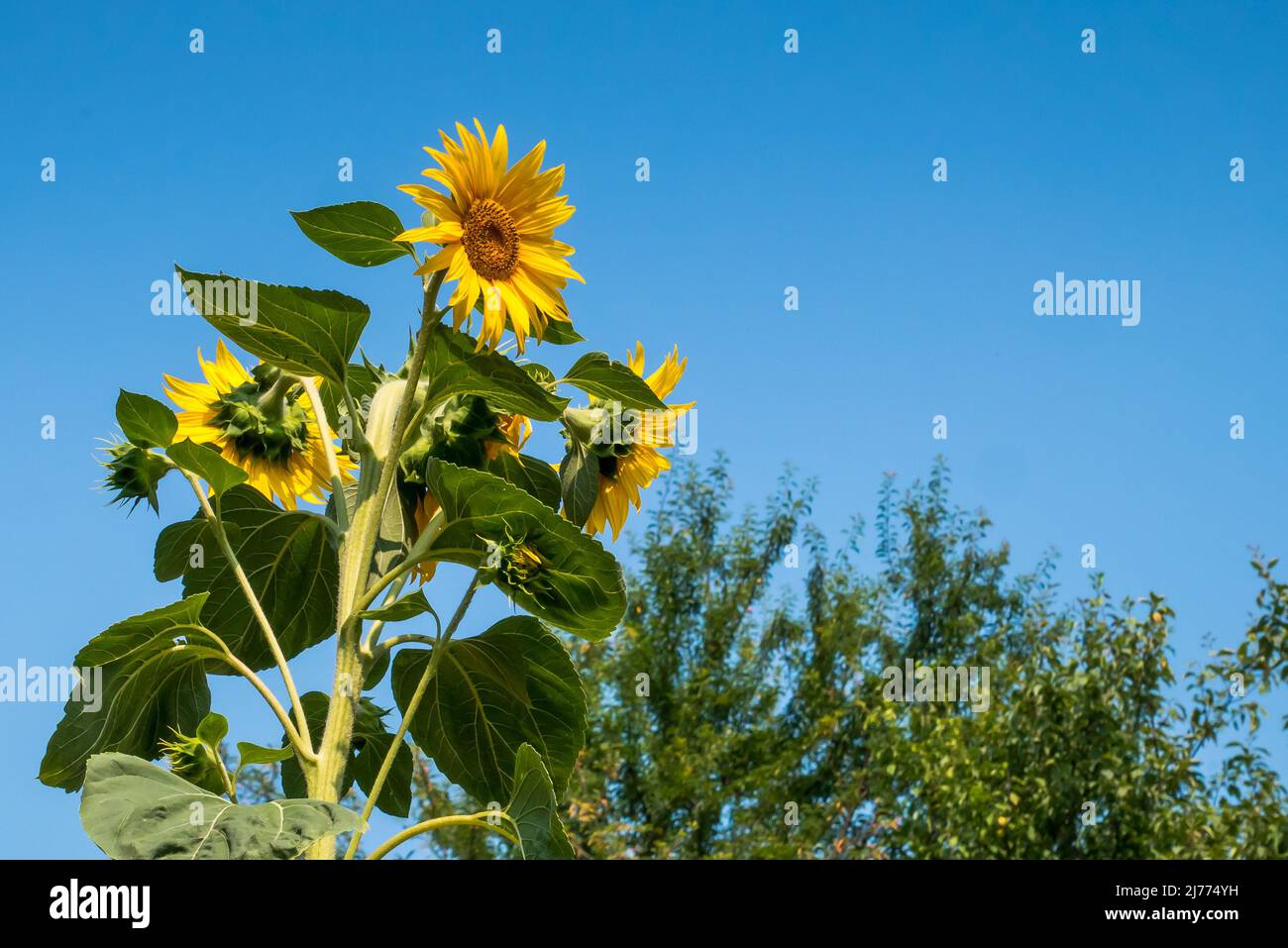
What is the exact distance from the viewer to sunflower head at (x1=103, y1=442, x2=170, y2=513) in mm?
1754

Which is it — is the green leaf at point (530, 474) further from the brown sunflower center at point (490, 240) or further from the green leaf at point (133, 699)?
the green leaf at point (133, 699)

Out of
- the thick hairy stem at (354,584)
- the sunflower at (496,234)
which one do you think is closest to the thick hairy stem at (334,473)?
the thick hairy stem at (354,584)

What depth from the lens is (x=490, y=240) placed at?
177 cm

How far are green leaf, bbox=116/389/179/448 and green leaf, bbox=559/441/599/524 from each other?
58 cm

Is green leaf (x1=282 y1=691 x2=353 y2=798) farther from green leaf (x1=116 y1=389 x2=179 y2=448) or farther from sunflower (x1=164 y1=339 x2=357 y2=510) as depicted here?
green leaf (x1=116 y1=389 x2=179 y2=448)

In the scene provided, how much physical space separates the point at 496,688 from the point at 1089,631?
8285 millimetres

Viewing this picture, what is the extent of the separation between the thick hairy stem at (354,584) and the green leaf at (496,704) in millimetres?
226

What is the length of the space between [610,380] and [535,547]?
35 centimetres

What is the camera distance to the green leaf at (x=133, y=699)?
1632 millimetres

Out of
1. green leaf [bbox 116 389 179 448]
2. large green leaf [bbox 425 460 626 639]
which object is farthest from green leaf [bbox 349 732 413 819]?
green leaf [bbox 116 389 179 448]

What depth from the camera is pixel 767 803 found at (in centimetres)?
1354

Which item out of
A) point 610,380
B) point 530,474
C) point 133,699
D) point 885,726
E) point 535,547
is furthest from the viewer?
point 885,726

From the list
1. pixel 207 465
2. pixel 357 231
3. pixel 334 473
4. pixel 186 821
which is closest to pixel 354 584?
pixel 334 473

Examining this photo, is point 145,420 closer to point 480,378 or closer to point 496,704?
point 480,378
